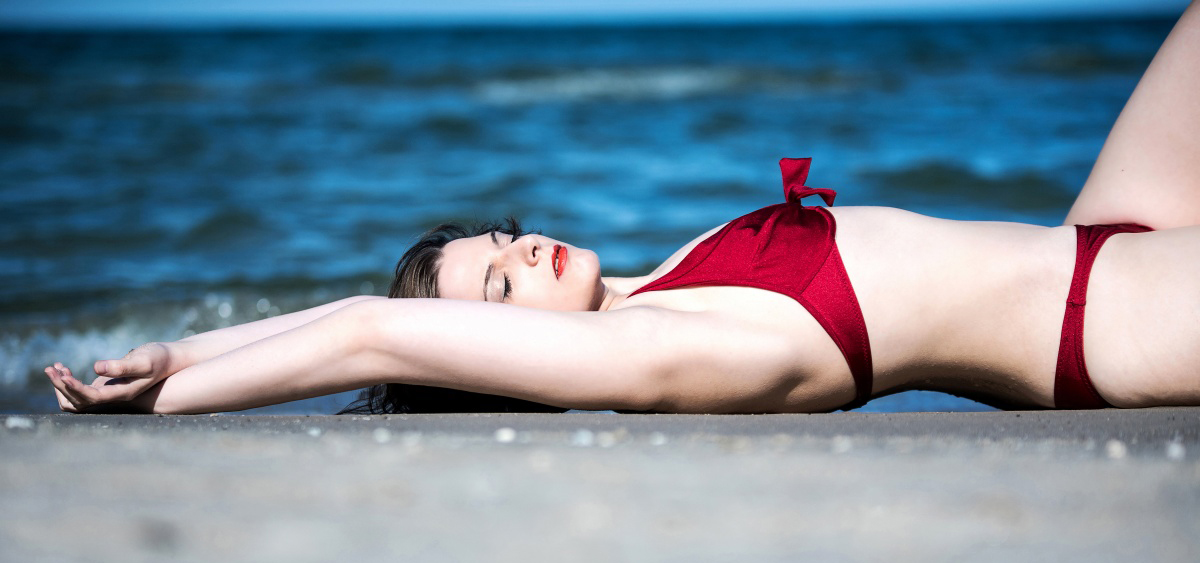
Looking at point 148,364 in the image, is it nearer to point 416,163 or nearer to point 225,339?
point 225,339

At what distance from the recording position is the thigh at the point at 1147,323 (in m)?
2.26

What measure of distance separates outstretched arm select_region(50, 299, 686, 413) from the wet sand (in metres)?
0.10

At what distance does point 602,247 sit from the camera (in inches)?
226

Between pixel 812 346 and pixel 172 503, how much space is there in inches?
55.8

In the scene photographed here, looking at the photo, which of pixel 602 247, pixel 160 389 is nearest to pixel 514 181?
pixel 602 247

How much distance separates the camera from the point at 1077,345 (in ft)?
7.70

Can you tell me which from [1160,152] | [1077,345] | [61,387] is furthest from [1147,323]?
[61,387]

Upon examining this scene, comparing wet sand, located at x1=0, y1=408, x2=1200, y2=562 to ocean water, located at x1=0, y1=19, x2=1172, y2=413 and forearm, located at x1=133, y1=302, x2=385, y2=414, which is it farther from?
ocean water, located at x1=0, y1=19, x2=1172, y2=413

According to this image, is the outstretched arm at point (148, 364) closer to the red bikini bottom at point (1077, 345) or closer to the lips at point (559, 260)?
the lips at point (559, 260)

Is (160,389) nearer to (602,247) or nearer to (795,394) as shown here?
(795,394)

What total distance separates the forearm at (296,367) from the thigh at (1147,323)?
5.63 feet

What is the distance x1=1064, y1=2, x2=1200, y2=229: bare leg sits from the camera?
266 cm

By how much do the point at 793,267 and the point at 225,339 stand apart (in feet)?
4.83

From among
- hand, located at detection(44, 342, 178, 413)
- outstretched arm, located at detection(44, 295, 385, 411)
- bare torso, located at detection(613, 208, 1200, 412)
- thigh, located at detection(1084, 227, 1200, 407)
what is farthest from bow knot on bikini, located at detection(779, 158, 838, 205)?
hand, located at detection(44, 342, 178, 413)
